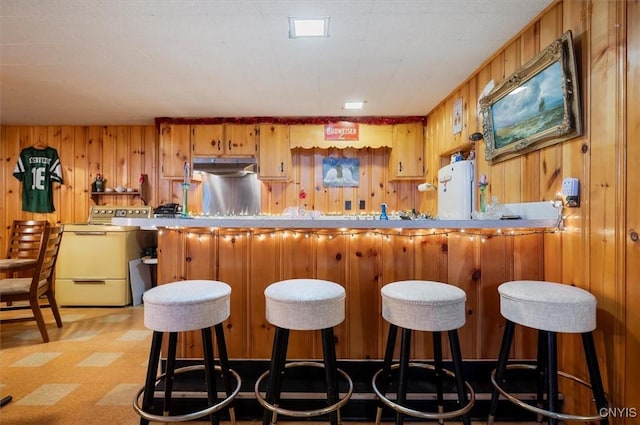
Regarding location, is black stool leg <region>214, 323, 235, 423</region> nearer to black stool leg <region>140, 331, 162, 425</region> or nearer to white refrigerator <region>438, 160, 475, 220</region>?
black stool leg <region>140, 331, 162, 425</region>

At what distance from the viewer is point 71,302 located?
350cm

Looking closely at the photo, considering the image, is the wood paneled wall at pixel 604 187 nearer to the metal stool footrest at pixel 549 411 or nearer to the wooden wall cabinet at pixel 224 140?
the metal stool footrest at pixel 549 411

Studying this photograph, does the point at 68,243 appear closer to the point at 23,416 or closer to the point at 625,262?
the point at 23,416

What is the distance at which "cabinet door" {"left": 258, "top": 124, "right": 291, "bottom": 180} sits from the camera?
3.87 m

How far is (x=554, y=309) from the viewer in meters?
1.18

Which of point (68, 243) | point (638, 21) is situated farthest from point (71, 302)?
point (638, 21)

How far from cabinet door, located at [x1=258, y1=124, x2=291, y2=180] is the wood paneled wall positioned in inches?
108

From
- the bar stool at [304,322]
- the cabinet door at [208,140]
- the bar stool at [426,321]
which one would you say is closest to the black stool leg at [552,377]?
the bar stool at [426,321]

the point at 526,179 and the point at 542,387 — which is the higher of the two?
the point at 526,179

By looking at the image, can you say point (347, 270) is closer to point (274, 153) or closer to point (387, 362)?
point (387, 362)

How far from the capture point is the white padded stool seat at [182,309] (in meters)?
1.23

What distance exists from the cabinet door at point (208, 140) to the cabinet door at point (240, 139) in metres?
0.07

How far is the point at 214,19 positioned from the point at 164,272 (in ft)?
5.18

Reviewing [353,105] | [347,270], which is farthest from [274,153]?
[347,270]
